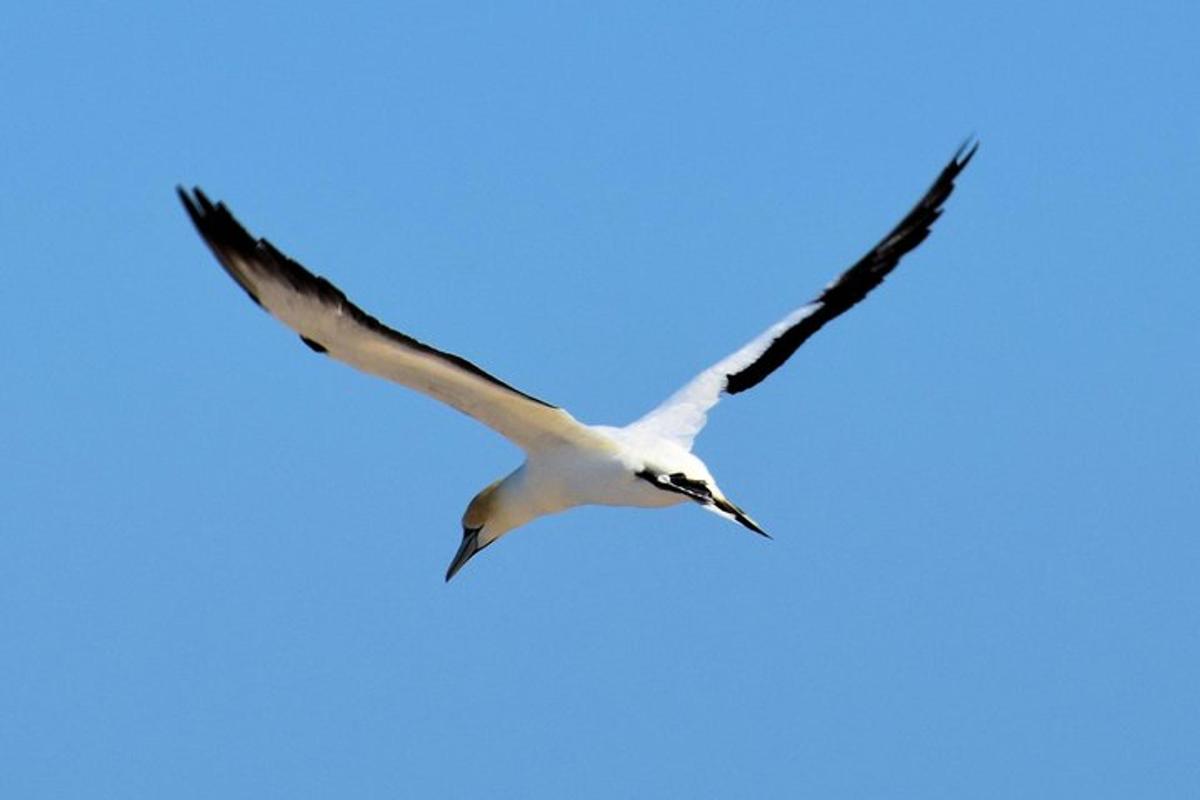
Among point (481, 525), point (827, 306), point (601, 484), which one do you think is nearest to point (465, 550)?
point (481, 525)

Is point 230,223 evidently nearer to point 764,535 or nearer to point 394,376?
point 394,376

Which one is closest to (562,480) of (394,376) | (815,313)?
(394,376)

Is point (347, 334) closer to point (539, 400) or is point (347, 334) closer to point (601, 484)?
point (539, 400)

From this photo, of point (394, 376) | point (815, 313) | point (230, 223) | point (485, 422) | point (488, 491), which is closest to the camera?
point (230, 223)

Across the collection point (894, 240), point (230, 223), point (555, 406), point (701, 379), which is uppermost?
point (894, 240)

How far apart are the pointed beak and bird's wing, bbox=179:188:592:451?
5.56 feet

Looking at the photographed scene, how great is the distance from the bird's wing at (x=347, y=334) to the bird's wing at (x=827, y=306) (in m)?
2.27

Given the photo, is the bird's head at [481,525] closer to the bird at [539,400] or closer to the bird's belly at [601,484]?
the bird at [539,400]

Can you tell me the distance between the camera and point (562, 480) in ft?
43.1

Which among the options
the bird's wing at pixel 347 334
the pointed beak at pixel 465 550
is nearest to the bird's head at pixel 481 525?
the pointed beak at pixel 465 550

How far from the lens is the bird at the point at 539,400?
1125 centimetres

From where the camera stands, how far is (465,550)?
1442cm

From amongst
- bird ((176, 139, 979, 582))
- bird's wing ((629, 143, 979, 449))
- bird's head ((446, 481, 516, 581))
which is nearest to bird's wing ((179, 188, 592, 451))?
bird ((176, 139, 979, 582))

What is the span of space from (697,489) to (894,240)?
3201 mm
